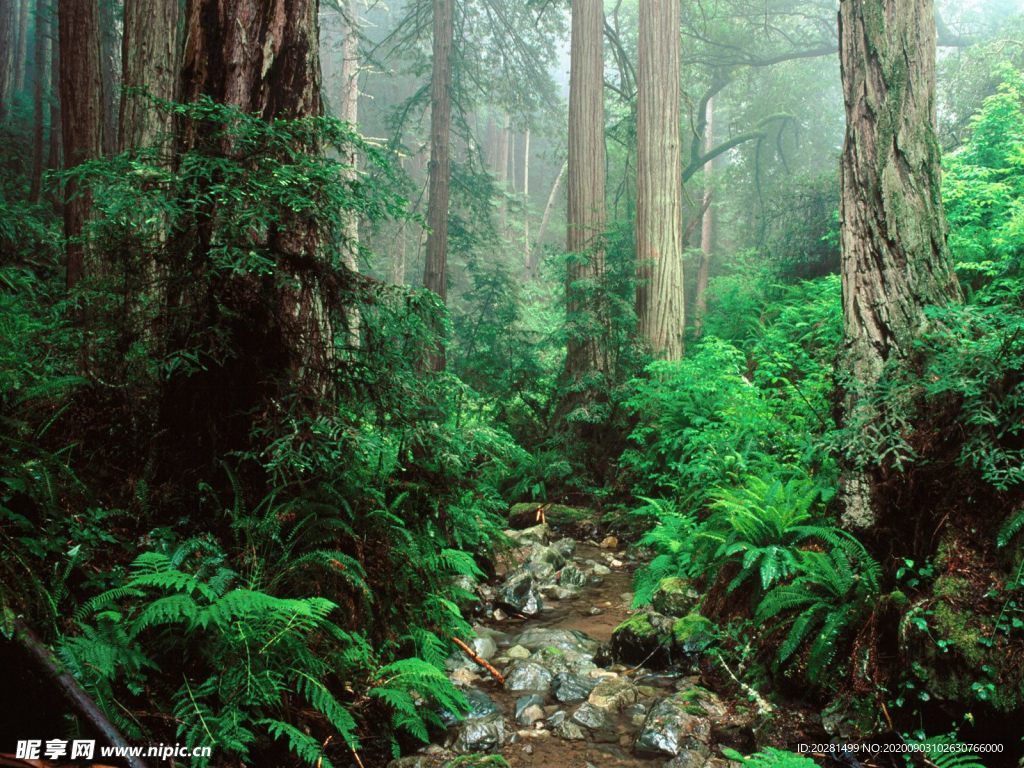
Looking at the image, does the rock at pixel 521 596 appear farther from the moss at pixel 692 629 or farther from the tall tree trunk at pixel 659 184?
the tall tree trunk at pixel 659 184

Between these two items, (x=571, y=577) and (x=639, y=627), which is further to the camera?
(x=571, y=577)

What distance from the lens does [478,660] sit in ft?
13.8

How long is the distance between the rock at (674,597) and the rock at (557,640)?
62 centimetres

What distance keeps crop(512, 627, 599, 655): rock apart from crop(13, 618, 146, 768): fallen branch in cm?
305

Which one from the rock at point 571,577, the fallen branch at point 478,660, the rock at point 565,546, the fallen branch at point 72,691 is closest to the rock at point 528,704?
the fallen branch at point 478,660

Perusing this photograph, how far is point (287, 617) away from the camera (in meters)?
2.88

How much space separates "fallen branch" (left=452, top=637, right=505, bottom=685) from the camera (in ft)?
13.5

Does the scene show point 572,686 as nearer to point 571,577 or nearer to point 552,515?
point 571,577

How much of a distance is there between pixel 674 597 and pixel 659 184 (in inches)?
294

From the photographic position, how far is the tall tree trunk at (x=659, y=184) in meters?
9.92

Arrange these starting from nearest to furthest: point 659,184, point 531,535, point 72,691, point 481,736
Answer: point 72,691 < point 481,736 < point 531,535 < point 659,184

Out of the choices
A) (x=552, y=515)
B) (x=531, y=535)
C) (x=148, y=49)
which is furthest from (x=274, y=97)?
(x=552, y=515)

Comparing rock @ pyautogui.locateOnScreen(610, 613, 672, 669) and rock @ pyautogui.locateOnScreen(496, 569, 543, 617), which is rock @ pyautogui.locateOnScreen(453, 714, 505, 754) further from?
rock @ pyautogui.locateOnScreen(496, 569, 543, 617)

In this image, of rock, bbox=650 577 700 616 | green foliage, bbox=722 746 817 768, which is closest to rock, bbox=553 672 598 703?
rock, bbox=650 577 700 616
